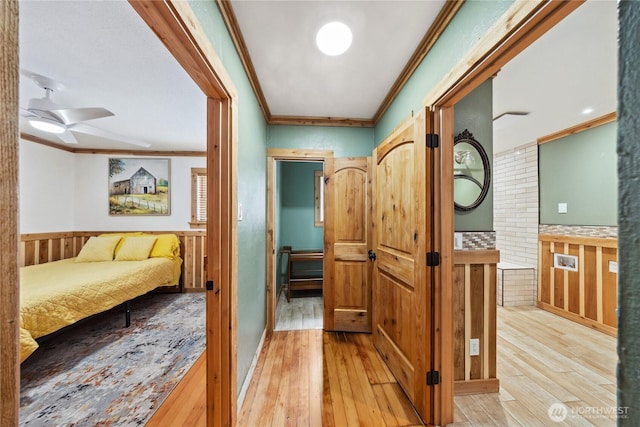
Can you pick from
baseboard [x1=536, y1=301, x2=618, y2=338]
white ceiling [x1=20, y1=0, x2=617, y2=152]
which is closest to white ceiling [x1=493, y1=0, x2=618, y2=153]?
white ceiling [x1=20, y1=0, x2=617, y2=152]

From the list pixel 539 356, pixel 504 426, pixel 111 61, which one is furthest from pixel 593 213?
pixel 111 61

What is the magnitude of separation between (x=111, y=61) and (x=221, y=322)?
6.89 feet

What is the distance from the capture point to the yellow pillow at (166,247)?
3.91 metres

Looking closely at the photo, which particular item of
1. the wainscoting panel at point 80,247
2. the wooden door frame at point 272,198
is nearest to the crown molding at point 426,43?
the wooden door frame at point 272,198

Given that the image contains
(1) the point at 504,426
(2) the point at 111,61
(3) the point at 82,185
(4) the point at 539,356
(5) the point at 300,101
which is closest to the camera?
(1) the point at 504,426

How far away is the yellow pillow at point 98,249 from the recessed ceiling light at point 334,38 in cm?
418

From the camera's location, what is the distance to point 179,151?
167 inches

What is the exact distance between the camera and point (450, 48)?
4.62 feet

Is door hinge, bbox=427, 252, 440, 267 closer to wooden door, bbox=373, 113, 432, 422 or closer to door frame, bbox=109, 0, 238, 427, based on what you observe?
wooden door, bbox=373, 113, 432, 422

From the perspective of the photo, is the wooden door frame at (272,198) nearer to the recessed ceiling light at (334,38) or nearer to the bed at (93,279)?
the recessed ceiling light at (334,38)

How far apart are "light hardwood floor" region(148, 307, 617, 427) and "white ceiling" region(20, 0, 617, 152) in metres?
2.44

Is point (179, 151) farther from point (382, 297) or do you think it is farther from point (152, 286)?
point (382, 297)

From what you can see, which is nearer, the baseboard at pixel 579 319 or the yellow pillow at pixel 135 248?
the baseboard at pixel 579 319

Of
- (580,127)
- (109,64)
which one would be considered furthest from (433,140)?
(580,127)
